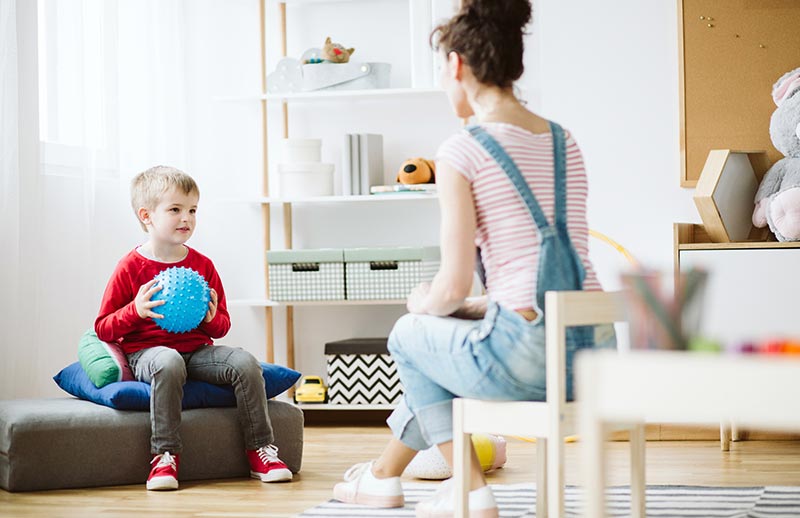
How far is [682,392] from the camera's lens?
0.99 m

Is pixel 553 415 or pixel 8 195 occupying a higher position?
pixel 8 195

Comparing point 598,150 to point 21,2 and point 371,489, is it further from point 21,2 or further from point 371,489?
point 21,2

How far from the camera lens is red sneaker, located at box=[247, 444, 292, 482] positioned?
257 centimetres

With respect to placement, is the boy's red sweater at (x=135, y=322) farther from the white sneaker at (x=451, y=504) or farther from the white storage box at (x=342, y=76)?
the white storage box at (x=342, y=76)

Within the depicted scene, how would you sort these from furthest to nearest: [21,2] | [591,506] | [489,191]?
[21,2] < [489,191] < [591,506]

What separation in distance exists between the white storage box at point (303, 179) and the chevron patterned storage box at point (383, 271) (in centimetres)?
26

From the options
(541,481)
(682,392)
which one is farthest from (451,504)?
(682,392)

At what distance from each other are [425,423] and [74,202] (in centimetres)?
188

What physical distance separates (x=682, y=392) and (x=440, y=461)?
1636 mm

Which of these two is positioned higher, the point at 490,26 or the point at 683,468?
the point at 490,26

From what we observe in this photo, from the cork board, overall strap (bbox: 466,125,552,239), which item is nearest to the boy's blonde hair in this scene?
overall strap (bbox: 466,125,552,239)

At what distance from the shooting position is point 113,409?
2.59 meters

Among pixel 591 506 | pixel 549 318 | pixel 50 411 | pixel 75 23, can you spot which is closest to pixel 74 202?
pixel 75 23

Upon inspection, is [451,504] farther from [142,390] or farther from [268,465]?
[142,390]
